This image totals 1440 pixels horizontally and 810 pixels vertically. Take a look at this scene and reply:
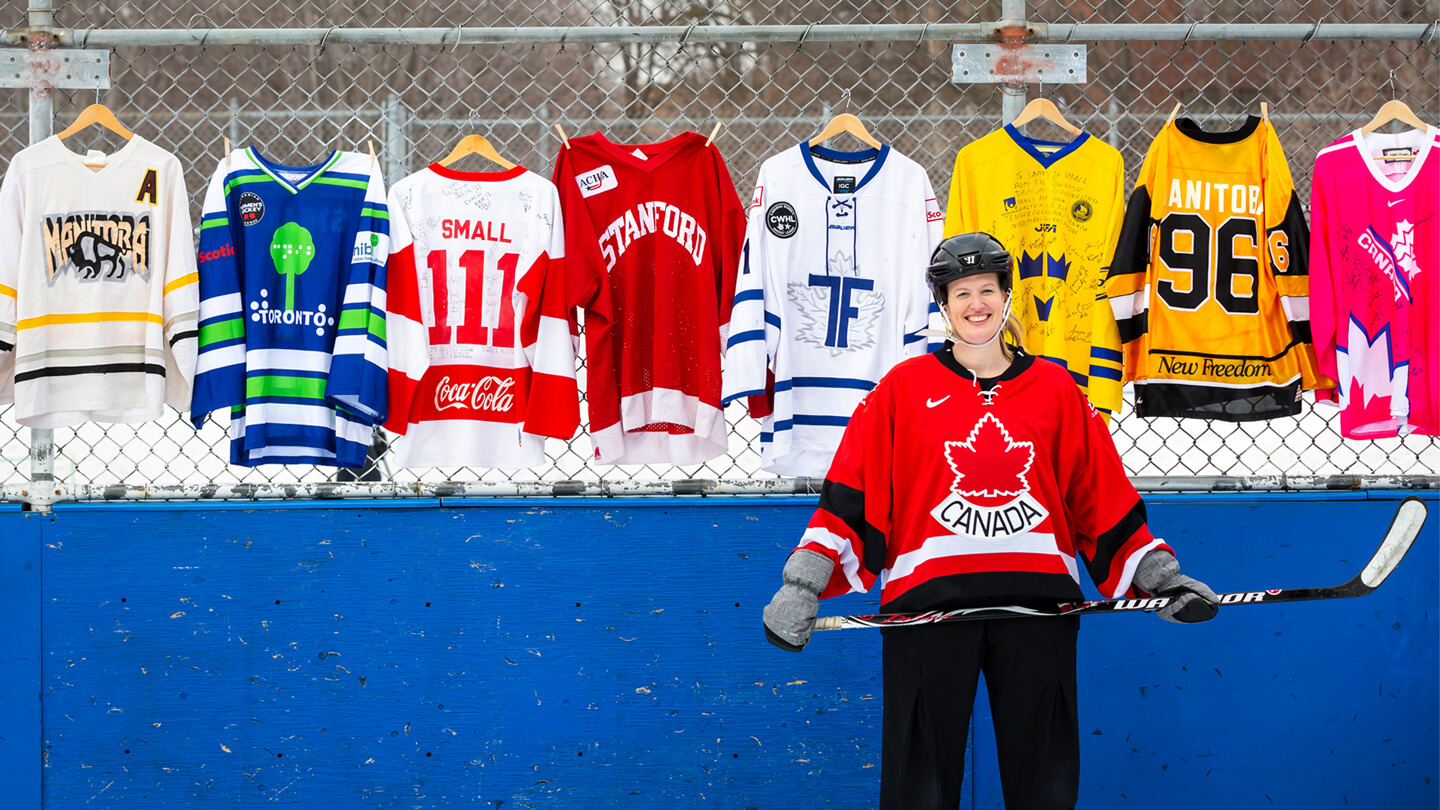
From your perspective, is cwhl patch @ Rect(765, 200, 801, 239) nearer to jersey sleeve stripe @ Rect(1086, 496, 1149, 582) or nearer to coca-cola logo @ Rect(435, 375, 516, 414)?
coca-cola logo @ Rect(435, 375, 516, 414)

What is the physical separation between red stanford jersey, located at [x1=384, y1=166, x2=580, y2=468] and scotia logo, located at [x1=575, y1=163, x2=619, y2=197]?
0.31 feet

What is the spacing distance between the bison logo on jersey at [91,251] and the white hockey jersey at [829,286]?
1.58 m

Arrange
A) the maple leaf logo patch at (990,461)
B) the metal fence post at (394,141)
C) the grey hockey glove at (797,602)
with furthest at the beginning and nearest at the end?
1. the metal fence post at (394,141)
2. the maple leaf logo patch at (990,461)
3. the grey hockey glove at (797,602)

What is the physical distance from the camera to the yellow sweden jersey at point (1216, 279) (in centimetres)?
258

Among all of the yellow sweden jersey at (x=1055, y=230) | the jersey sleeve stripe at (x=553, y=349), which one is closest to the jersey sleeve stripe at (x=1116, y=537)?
the yellow sweden jersey at (x=1055, y=230)

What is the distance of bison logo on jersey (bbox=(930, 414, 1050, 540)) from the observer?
1.92 meters

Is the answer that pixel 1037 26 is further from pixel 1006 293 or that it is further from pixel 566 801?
pixel 566 801

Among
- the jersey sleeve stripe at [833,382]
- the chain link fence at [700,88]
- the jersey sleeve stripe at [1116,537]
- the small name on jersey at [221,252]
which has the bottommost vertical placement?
the jersey sleeve stripe at [1116,537]

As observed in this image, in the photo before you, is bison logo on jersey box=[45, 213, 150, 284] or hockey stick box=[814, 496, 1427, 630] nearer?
hockey stick box=[814, 496, 1427, 630]

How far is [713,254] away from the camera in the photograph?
8.61ft

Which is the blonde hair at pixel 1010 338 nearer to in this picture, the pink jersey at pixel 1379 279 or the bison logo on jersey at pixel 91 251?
the pink jersey at pixel 1379 279

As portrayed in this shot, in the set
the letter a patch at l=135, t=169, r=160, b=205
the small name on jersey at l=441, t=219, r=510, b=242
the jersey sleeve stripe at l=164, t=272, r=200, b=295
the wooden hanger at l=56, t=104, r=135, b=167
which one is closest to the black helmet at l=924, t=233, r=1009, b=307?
the small name on jersey at l=441, t=219, r=510, b=242

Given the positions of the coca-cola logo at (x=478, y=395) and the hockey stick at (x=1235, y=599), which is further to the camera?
the coca-cola logo at (x=478, y=395)

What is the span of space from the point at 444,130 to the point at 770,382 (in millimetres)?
9858
